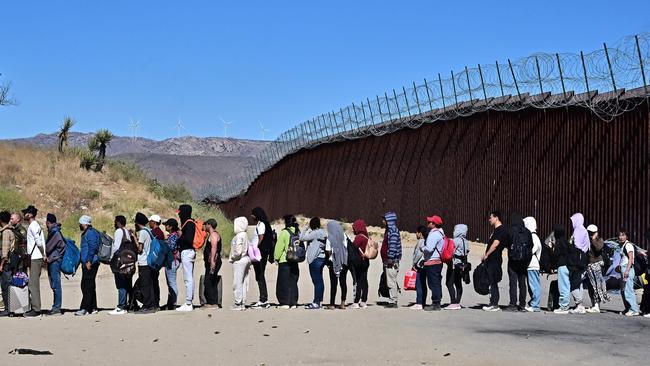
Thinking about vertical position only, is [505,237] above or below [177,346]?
above

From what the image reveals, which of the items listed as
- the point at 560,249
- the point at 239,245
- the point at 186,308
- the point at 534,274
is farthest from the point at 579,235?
the point at 186,308

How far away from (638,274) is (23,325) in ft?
29.7

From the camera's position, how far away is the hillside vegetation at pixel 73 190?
32.7 meters

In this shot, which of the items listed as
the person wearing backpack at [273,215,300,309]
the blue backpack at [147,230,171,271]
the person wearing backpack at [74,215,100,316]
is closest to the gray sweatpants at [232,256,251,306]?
the person wearing backpack at [273,215,300,309]

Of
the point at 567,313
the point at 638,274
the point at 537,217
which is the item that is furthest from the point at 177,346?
the point at 537,217

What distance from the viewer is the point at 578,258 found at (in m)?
14.3

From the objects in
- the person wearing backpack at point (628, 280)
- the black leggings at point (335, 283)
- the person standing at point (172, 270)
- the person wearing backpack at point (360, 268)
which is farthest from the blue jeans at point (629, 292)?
the person standing at point (172, 270)

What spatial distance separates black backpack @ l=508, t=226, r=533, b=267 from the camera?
1429 centimetres

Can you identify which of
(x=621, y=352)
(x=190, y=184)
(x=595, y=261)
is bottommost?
(x=621, y=352)

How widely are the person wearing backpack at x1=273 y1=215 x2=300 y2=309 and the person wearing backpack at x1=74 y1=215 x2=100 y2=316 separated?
277 centimetres

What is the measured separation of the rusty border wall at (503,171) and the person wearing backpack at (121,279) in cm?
804

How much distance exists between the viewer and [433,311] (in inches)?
569

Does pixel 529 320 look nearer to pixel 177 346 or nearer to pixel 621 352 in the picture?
pixel 621 352

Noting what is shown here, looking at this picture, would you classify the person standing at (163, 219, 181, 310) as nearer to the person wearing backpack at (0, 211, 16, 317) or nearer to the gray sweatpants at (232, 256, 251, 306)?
the gray sweatpants at (232, 256, 251, 306)
